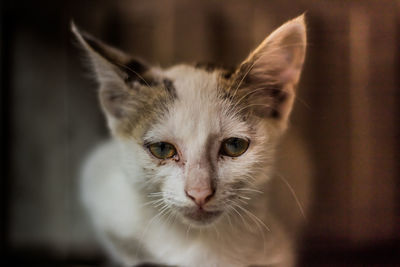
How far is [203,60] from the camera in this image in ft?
3.89

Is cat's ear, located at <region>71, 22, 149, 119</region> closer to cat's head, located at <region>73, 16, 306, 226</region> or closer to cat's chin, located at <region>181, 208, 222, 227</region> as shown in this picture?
cat's head, located at <region>73, 16, 306, 226</region>

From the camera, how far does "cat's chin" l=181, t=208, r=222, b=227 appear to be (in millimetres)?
785

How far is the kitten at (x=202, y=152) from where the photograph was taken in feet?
2.62

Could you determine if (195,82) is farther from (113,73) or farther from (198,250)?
(198,250)

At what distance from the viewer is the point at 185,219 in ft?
2.70

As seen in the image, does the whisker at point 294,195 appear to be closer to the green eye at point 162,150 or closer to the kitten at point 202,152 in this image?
the kitten at point 202,152

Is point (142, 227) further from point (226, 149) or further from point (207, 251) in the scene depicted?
point (226, 149)

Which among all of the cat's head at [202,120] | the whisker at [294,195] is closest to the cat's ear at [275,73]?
the cat's head at [202,120]

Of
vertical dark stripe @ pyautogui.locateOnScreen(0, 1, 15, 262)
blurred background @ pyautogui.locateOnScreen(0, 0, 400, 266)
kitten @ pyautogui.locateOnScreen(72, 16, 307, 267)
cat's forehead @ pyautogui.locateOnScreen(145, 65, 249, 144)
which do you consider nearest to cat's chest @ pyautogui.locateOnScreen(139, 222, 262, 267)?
kitten @ pyautogui.locateOnScreen(72, 16, 307, 267)

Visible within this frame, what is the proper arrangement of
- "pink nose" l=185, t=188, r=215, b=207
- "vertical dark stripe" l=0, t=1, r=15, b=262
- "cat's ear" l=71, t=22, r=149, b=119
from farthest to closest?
"vertical dark stripe" l=0, t=1, r=15, b=262 < "cat's ear" l=71, t=22, r=149, b=119 < "pink nose" l=185, t=188, r=215, b=207

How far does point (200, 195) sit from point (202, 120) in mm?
169

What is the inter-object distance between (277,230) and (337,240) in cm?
15

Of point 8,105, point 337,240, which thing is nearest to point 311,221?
point 337,240

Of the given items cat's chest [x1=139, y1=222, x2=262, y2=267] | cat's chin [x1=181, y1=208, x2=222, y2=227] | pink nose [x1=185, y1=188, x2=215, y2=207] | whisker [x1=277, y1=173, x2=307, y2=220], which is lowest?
cat's chest [x1=139, y1=222, x2=262, y2=267]
